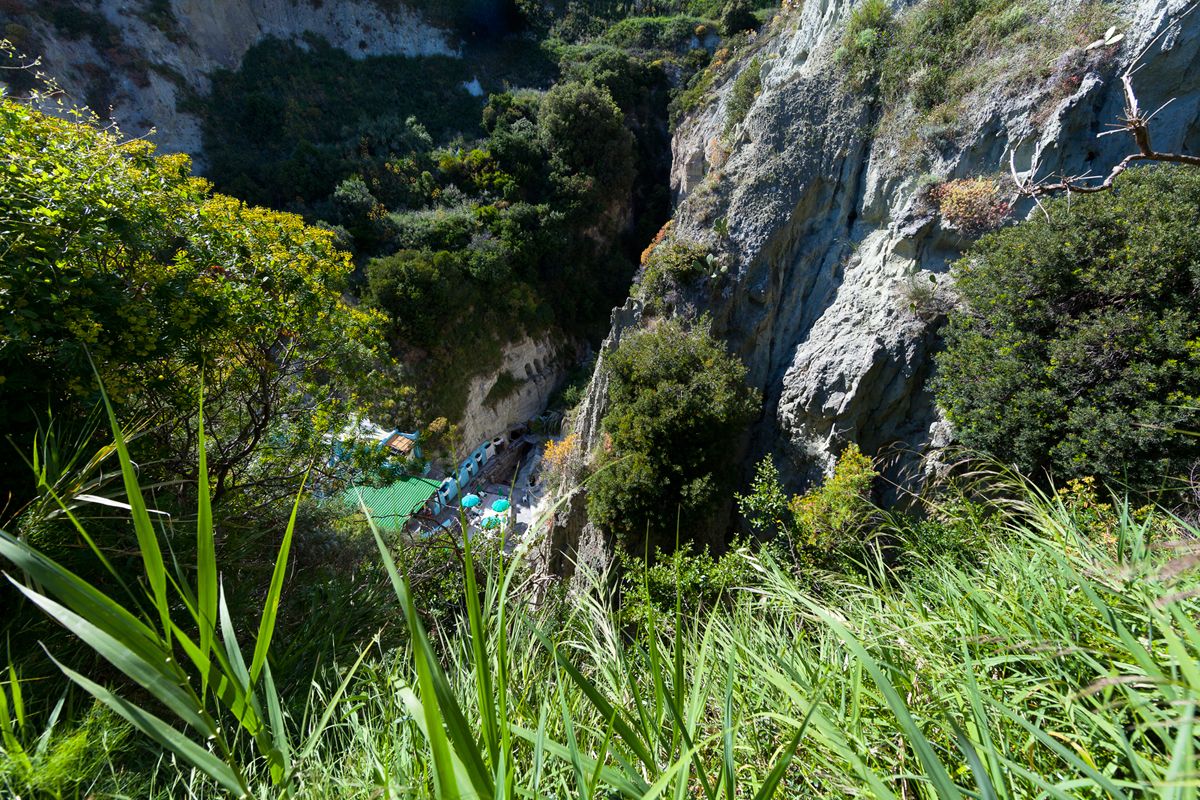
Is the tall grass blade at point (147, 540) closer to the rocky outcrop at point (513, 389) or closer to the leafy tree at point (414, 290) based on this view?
the leafy tree at point (414, 290)

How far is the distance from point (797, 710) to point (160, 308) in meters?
5.14

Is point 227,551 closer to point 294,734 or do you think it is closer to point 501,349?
point 294,734

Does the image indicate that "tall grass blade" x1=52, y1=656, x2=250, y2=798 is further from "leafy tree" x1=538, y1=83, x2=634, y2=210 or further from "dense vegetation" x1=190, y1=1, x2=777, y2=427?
"leafy tree" x1=538, y1=83, x2=634, y2=210

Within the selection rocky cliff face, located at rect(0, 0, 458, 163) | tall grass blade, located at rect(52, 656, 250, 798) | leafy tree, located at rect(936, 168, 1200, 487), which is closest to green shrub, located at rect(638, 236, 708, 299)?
leafy tree, located at rect(936, 168, 1200, 487)

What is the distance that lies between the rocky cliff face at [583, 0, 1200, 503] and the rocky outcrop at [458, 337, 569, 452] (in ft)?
25.5

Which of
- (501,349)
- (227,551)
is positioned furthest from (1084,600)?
(501,349)

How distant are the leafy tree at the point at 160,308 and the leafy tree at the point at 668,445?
14.0 ft

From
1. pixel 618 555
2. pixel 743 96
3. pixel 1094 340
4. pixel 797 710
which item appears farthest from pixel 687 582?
pixel 743 96

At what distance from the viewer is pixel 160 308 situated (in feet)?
12.4

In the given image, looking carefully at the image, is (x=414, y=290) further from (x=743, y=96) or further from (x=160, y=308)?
(x=160, y=308)

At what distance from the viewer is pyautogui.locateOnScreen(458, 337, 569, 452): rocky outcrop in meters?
17.0

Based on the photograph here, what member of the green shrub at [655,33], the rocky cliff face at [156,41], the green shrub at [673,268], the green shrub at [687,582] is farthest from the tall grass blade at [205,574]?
the green shrub at [655,33]

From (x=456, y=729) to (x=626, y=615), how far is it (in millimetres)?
4933

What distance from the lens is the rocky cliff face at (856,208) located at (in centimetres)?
688
